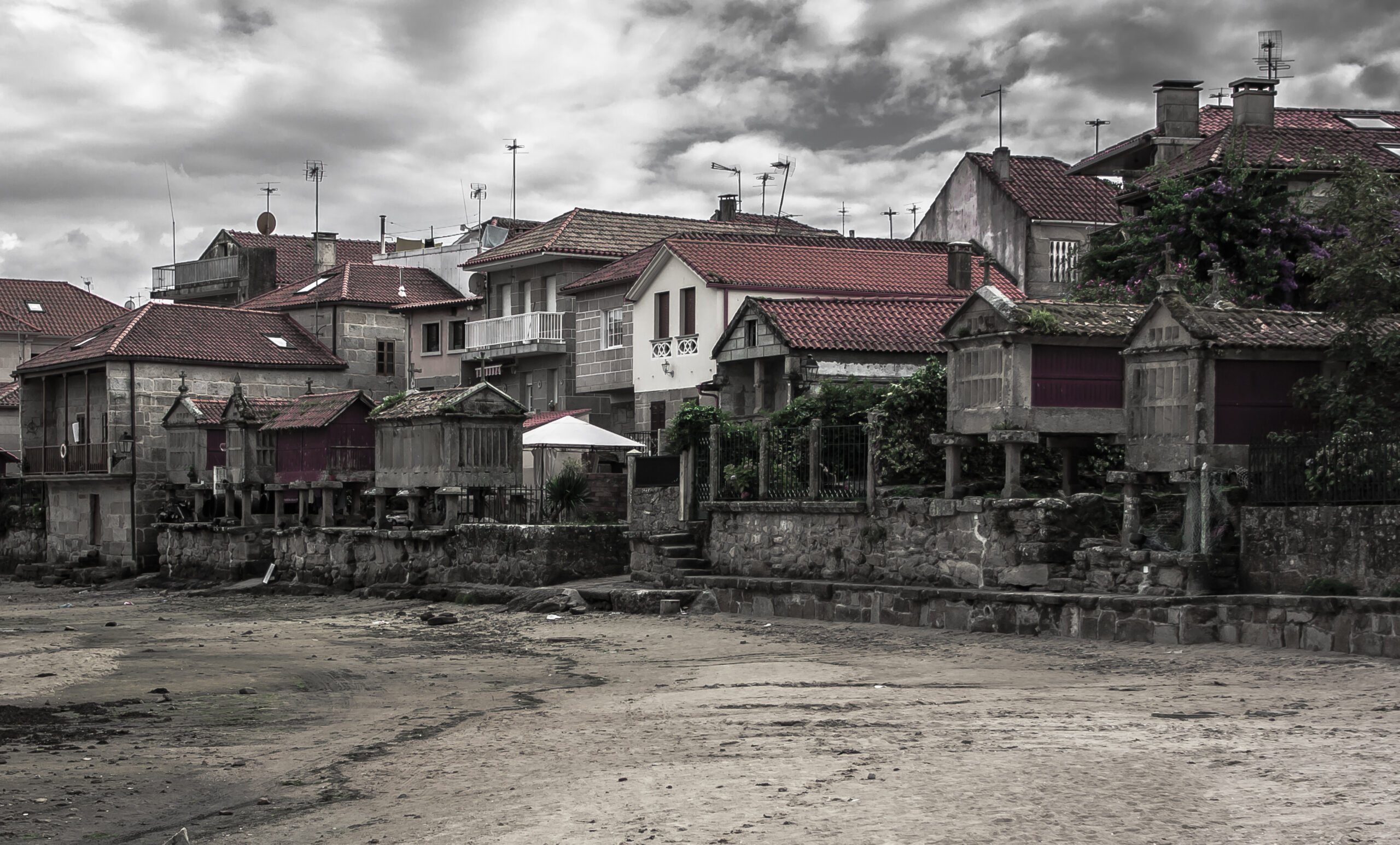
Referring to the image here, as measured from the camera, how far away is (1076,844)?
8547 mm

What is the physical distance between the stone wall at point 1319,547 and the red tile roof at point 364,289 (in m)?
37.1

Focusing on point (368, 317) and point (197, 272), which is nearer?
point (368, 317)

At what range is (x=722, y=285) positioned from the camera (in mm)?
38188

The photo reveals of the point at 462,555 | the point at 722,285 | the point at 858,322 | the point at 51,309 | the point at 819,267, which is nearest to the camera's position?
the point at 462,555

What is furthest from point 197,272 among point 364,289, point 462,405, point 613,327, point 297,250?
point 462,405

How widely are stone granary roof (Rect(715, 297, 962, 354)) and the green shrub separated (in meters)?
17.1

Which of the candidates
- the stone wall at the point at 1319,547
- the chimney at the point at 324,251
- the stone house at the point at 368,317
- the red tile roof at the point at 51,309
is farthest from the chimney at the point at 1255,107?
the red tile roof at the point at 51,309

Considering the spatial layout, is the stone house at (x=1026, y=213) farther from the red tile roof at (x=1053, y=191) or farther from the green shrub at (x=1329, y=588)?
the green shrub at (x=1329, y=588)

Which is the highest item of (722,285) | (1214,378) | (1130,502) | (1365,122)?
(1365,122)

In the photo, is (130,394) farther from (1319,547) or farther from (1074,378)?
(1319,547)

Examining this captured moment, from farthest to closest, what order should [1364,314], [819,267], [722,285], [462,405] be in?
[819,267] → [722,285] → [462,405] → [1364,314]

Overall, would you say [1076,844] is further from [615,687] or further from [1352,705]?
[615,687]

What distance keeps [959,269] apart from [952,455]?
19459 millimetres

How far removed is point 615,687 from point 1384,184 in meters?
11.8
